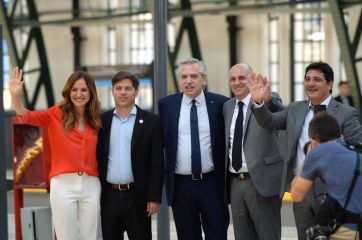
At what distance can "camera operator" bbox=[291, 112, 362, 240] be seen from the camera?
4.80m

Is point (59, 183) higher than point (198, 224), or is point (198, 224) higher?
point (59, 183)

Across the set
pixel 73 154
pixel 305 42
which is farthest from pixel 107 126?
pixel 305 42

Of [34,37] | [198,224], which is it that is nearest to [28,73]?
[34,37]

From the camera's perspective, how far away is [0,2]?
18062 millimetres

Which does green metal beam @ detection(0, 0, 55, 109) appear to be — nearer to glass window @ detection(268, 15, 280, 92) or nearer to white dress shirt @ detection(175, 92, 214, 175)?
glass window @ detection(268, 15, 280, 92)

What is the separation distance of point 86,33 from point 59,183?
14.2 metres

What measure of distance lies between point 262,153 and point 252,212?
0.45 m

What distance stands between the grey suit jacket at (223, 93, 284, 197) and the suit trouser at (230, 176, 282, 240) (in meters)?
0.08

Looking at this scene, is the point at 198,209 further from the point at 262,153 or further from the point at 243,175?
the point at 262,153

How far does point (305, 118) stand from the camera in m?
5.84

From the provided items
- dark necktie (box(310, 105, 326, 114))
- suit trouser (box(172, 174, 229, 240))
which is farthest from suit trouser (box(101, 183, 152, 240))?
dark necktie (box(310, 105, 326, 114))

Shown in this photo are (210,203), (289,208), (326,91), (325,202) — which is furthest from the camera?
(289,208)

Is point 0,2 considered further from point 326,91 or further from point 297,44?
point 326,91

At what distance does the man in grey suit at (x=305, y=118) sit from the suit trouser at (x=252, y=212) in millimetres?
289
